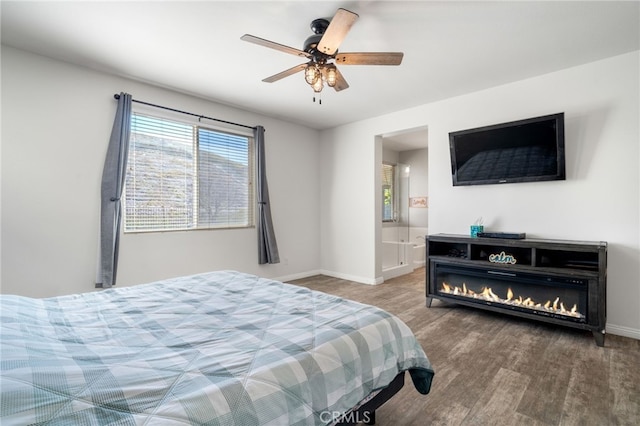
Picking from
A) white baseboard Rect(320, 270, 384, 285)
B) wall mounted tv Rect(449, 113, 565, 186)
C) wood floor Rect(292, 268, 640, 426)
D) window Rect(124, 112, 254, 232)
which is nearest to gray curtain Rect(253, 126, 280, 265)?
window Rect(124, 112, 254, 232)

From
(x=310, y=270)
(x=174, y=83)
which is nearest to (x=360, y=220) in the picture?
(x=310, y=270)

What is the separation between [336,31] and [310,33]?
2.01 feet

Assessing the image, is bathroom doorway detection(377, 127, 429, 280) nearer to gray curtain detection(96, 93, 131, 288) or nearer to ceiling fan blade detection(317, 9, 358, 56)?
ceiling fan blade detection(317, 9, 358, 56)

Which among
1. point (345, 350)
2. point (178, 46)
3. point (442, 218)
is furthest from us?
point (442, 218)

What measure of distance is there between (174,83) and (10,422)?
3.60 metres

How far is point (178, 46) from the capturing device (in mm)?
2729

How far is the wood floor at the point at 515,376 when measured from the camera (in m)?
1.76

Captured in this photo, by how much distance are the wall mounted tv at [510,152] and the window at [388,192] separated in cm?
307

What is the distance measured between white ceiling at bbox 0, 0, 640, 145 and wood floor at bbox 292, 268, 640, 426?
2.65m

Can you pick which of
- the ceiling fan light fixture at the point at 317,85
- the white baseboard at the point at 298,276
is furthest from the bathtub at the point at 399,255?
the ceiling fan light fixture at the point at 317,85

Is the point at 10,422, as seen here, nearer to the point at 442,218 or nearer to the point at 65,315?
the point at 65,315

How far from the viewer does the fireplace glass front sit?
2.84m

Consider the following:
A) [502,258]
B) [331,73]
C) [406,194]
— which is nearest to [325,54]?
[331,73]

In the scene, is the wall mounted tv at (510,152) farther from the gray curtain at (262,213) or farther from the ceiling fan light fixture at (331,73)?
the gray curtain at (262,213)
